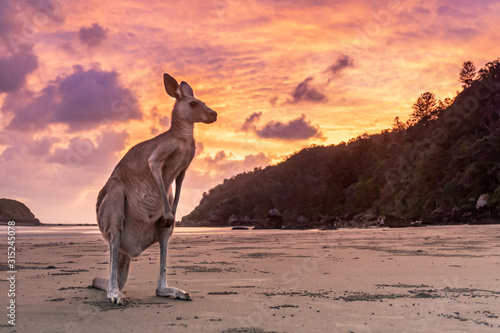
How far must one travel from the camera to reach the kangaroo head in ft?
22.1

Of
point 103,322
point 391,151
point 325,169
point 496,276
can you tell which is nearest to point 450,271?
point 496,276

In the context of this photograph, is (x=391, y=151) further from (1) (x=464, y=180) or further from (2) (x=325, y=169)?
(1) (x=464, y=180)

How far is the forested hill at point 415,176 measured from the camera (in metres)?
61.1

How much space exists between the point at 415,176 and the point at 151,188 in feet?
248

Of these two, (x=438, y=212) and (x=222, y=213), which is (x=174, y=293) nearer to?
(x=438, y=212)

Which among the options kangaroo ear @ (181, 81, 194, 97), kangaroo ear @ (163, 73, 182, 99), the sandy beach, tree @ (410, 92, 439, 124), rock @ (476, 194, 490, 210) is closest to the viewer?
the sandy beach

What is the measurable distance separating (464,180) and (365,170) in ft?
205

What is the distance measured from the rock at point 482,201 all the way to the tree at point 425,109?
210 ft

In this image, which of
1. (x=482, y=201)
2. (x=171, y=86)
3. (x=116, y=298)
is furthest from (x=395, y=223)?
(x=116, y=298)

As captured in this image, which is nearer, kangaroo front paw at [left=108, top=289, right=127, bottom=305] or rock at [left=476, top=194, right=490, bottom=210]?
kangaroo front paw at [left=108, top=289, right=127, bottom=305]

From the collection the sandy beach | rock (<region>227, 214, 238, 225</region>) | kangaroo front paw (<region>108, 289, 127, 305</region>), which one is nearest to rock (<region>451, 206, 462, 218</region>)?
the sandy beach

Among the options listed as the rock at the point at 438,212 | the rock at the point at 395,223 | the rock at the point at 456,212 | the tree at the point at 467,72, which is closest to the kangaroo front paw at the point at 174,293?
the rock at the point at 395,223

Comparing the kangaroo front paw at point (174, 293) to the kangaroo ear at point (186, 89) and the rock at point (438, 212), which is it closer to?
the kangaroo ear at point (186, 89)

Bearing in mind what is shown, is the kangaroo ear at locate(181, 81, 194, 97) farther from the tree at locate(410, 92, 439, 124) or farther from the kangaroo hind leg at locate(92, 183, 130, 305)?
the tree at locate(410, 92, 439, 124)
